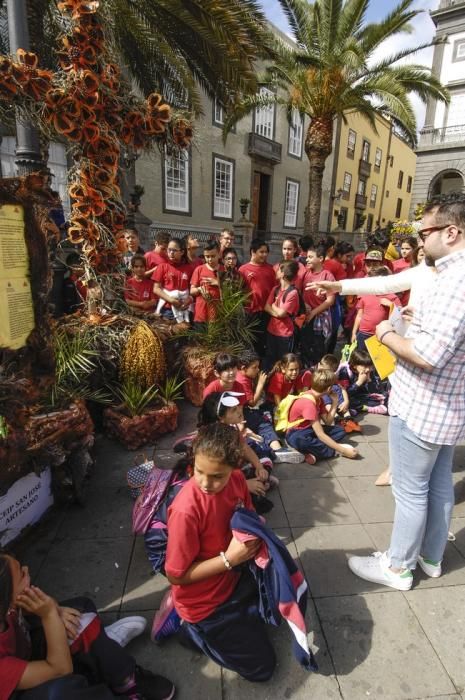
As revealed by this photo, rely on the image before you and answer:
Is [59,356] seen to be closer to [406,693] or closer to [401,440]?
[401,440]

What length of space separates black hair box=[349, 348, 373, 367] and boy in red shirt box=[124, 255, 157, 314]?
106 inches

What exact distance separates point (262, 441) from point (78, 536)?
172 centimetres

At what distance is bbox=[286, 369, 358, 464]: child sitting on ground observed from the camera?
3562 millimetres

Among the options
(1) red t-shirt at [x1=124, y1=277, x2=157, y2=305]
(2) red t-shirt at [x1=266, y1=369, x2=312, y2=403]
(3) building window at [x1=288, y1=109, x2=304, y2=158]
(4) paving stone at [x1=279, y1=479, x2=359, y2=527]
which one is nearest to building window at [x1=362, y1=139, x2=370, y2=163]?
(3) building window at [x1=288, y1=109, x2=304, y2=158]

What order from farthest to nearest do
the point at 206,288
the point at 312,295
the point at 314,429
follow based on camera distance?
the point at 312,295, the point at 206,288, the point at 314,429

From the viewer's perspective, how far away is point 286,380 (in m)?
4.30

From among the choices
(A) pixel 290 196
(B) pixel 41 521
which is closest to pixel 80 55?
(B) pixel 41 521

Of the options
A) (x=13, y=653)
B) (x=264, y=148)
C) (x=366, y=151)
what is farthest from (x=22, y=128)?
(x=366, y=151)

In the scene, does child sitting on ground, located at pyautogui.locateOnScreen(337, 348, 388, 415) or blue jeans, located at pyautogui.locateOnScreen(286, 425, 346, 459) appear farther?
child sitting on ground, located at pyautogui.locateOnScreen(337, 348, 388, 415)

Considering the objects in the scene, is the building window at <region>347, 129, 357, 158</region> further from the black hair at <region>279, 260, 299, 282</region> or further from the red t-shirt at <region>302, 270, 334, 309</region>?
the black hair at <region>279, 260, 299, 282</region>

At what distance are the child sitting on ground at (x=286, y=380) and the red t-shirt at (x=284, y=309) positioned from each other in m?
0.65

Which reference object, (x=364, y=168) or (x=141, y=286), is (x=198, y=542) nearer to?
(x=141, y=286)

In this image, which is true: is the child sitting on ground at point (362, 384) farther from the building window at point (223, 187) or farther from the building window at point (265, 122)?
the building window at point (265, 122)

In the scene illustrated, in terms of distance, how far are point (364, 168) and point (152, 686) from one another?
32.3 meters
